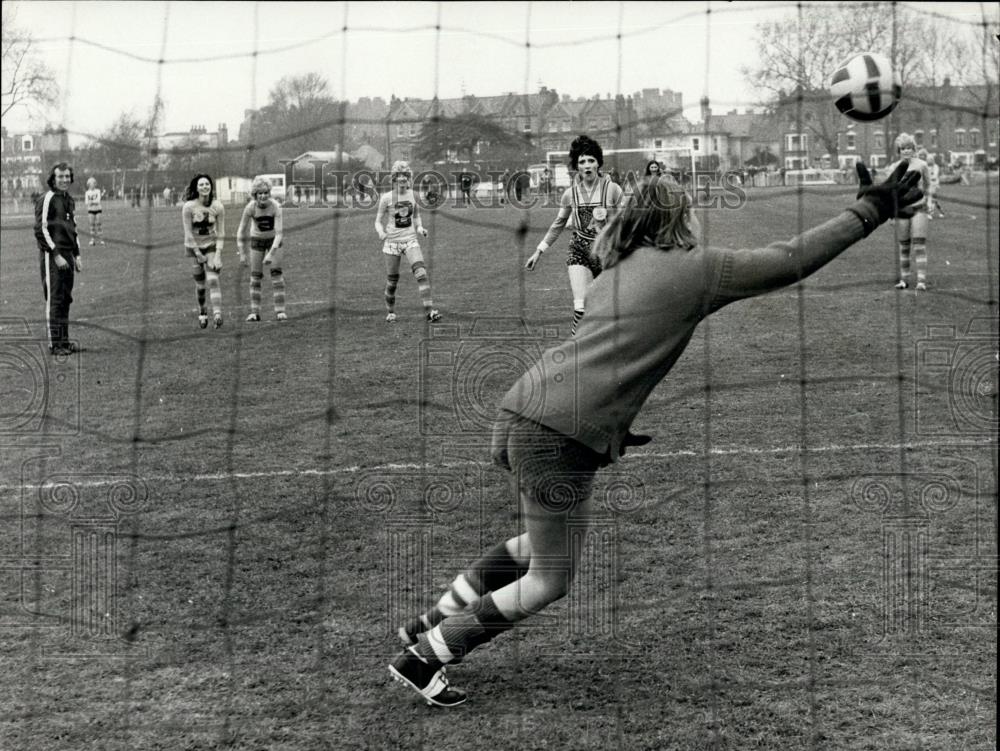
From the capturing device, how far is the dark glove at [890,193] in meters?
3.82

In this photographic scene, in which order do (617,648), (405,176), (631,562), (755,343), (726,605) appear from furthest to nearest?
(405,176) → (755,343) → (631,562) → (726,605) → (617,648)

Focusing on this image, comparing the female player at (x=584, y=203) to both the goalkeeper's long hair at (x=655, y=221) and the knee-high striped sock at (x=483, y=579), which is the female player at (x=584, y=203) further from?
the goalkeeper's long hair at (x=655, y=221)

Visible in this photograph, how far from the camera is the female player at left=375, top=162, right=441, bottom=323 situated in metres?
13.4

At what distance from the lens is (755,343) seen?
1127 cm

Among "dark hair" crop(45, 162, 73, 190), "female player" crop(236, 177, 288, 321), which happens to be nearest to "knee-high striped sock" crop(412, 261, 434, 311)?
"female player" crop(236, 177, 288, 321)

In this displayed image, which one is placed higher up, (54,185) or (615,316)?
(54,185)

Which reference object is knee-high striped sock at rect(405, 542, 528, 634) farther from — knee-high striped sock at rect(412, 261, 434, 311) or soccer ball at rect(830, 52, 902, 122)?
knee-high striped sock at rect(412, 261, 434, 311)

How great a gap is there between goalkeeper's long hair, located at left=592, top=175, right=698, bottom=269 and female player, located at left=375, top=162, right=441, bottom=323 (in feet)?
31.1

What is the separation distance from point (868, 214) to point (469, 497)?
3.35 m

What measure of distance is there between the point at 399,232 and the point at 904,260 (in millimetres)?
6363

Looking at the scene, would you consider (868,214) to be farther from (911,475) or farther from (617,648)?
(911,475)

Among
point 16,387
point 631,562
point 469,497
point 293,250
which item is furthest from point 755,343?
point 293,250

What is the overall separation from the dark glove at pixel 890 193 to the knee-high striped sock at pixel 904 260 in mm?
11039

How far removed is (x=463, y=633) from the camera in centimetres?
421
